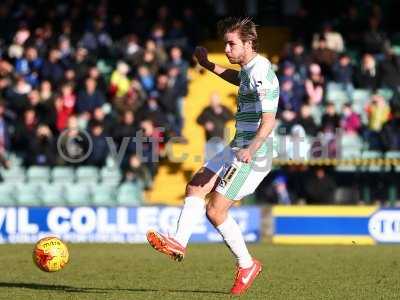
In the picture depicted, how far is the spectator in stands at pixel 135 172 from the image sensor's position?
1788 cm

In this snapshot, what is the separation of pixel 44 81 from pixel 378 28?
6.70 m

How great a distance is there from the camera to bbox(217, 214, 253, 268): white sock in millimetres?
8906

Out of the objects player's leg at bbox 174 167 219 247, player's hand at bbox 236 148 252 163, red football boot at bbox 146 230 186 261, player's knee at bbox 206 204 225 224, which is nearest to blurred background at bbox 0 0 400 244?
player's leg at bbox 174 167 219 247

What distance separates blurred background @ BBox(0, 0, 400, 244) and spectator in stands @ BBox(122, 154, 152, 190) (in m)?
0.02

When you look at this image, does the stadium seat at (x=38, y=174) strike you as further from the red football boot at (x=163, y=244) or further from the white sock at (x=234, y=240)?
the red football boot at (x=163, y=244)

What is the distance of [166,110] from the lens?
1880cm

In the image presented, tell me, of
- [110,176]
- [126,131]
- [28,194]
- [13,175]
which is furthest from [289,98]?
[13,175]

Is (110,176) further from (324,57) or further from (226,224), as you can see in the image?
(226,224)

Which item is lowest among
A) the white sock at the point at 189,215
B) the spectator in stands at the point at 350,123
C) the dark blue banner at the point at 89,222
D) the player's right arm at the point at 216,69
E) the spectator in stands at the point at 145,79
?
the dark blue banner at the point at 89,222

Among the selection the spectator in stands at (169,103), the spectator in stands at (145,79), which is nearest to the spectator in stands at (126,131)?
the spectator in stands at (169,103)

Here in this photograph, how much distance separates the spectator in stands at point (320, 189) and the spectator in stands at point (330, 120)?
2.67 feet

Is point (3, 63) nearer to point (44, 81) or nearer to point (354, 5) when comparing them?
point (44, 81)

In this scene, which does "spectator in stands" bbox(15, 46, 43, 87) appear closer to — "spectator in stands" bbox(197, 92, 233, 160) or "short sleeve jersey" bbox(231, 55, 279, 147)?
"spectator in stands" bbox(197, 92, 233, 160)

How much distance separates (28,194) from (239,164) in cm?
953
